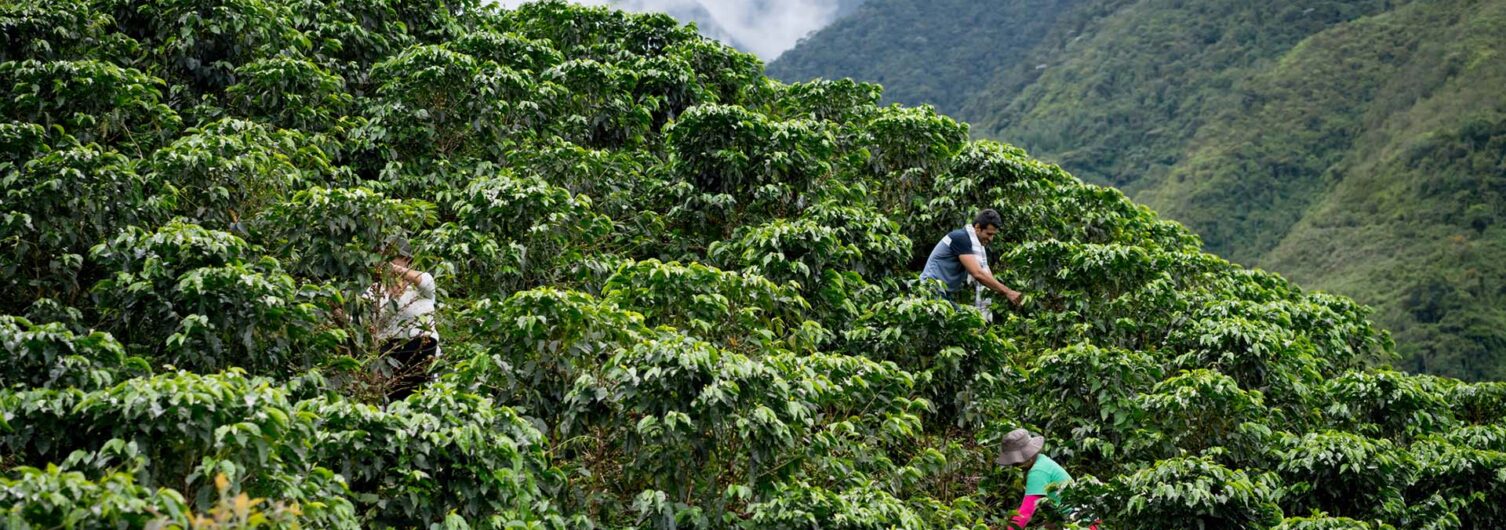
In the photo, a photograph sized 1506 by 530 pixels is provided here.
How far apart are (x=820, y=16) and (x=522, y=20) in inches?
→ 3357

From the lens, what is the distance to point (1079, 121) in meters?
53.9


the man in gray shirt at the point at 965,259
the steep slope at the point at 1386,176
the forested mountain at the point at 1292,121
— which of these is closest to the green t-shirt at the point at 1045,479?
the man in gray shirt at the point at 965,259

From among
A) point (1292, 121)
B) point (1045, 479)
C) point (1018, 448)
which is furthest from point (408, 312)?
point (1292, 121)

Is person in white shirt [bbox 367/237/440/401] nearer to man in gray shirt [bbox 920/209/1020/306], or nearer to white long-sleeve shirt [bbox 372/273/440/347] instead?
white long-sleeve shirt [bbox 372/273/440/347]

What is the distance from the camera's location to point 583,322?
6805 millimetres

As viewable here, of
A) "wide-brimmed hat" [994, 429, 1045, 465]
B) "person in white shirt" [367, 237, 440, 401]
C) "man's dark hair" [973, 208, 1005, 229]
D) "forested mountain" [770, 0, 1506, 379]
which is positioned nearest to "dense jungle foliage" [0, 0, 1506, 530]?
"person in white shirt" [367, 237, 440, 401]

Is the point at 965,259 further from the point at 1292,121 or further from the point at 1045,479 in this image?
the point at 1292,121

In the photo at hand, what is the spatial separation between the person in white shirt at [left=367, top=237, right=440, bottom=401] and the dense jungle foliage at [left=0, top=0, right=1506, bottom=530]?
13 cm

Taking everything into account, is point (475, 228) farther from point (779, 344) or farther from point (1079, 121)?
point (1079, 121)

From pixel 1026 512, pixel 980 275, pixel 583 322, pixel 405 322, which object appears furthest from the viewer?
pixel 980 275

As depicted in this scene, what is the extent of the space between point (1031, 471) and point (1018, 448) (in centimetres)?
17

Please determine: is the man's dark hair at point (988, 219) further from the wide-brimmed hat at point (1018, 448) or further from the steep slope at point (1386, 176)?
the steep slope at point (1386, 176)

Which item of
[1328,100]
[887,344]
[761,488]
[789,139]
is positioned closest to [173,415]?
[761,488]

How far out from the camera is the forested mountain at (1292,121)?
37250 mm
